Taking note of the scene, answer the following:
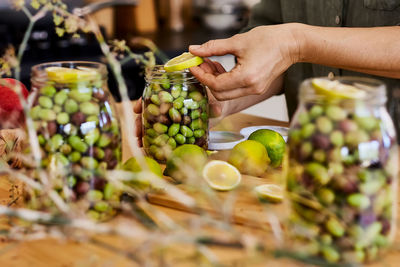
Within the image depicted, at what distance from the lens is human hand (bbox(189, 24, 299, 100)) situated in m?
1.12

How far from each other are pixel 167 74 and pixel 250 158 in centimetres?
26

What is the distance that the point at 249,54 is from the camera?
112 cm

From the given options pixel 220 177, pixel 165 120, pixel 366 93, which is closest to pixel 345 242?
pixel 366 93

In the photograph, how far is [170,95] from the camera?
1.13m

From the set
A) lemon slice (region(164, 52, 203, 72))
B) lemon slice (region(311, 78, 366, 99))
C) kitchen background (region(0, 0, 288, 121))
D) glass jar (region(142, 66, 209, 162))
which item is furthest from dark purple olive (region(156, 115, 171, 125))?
kitchen background (region(0, 0, 288, 121))

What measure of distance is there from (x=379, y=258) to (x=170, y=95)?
590mm

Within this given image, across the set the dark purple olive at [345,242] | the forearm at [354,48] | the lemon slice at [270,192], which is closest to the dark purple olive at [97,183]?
the lemon slice at [270,192]

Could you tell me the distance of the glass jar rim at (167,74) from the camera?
113 cm

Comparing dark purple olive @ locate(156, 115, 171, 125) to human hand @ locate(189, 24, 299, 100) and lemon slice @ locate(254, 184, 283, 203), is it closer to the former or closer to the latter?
human hand @ locate(189, 24, 299, 100)

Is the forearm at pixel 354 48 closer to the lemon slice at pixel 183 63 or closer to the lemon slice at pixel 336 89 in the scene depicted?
the lemon slice at pixel 183 63

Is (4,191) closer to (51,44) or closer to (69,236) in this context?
(69,236)

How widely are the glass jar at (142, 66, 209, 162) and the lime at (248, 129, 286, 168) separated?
14cm

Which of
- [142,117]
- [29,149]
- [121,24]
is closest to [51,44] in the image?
[121,24]

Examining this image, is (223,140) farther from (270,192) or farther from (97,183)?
(97,183)
